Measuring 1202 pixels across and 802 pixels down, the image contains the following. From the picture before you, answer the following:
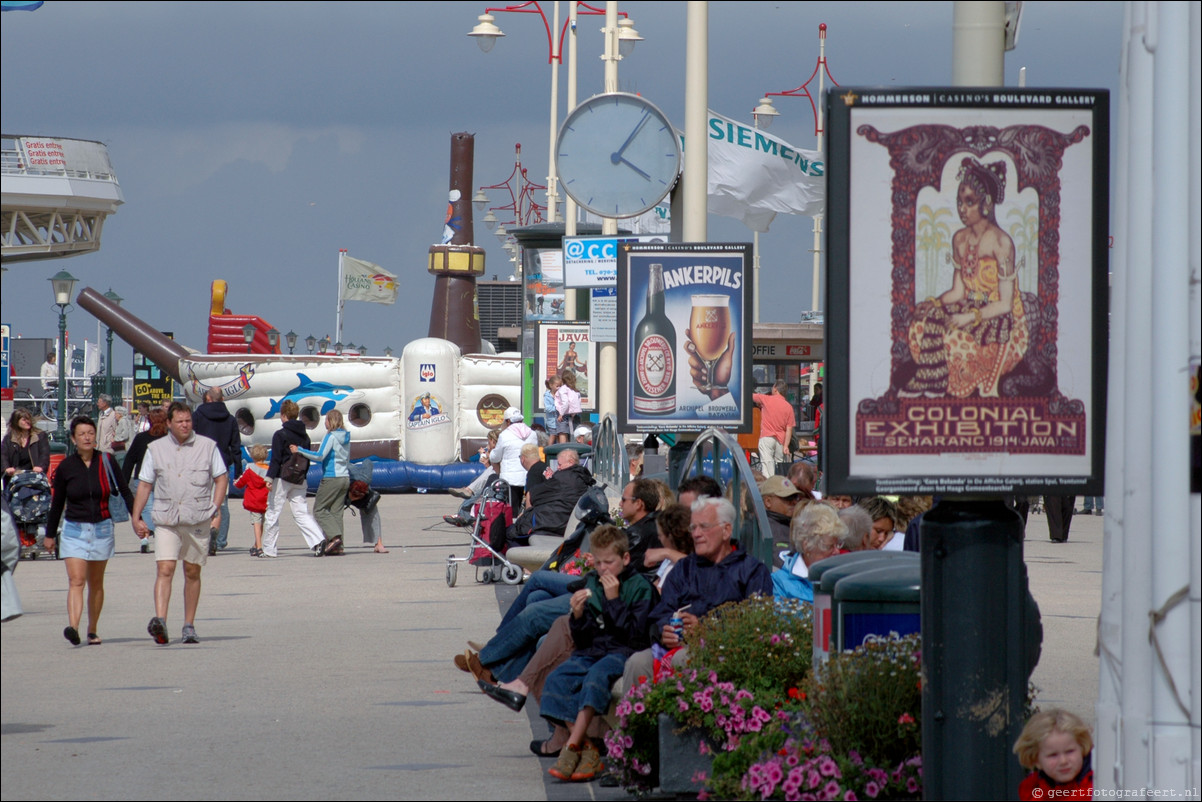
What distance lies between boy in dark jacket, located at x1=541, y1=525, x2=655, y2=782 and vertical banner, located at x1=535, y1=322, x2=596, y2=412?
1859cm

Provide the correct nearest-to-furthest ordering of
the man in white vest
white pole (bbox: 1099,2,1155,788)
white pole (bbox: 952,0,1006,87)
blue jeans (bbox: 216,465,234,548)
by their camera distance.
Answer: white pole (bbox: 1099,2,1155,788) → white pole (bbox: 952,0,1006,87) → the man in white vest → blue jeans (bbox: 216,465,234,548)

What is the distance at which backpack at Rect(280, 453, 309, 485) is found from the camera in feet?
56.3

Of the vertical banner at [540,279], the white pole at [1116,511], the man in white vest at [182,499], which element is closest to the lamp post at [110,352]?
the man in white vest at [182,499]

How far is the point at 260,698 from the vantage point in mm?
4891

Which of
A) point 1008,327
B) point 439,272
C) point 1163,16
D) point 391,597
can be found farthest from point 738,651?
point 439,272

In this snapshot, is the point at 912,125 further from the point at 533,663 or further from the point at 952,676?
the point at 533,663

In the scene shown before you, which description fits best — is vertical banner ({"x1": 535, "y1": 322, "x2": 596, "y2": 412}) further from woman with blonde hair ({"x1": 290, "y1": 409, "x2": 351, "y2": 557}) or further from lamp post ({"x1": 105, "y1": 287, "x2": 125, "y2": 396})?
lamp post ({"x1": 105, "y1": 287, "x2": 125, "y2": 396})

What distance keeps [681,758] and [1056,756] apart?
1.84 m

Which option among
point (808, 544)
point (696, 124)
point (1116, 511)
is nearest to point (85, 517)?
point (1116, 511)

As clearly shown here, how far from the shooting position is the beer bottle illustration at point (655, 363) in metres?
12.3

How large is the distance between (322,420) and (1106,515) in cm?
3130

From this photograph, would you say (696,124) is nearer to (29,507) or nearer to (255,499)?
(255,499)

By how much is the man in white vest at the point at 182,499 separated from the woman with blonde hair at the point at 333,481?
9626 millimetres

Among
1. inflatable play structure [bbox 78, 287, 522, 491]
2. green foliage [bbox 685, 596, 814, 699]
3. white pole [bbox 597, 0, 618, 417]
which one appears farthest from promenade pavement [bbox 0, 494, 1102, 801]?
inflatable play structure [bbox 78, 287, 522, 491]
